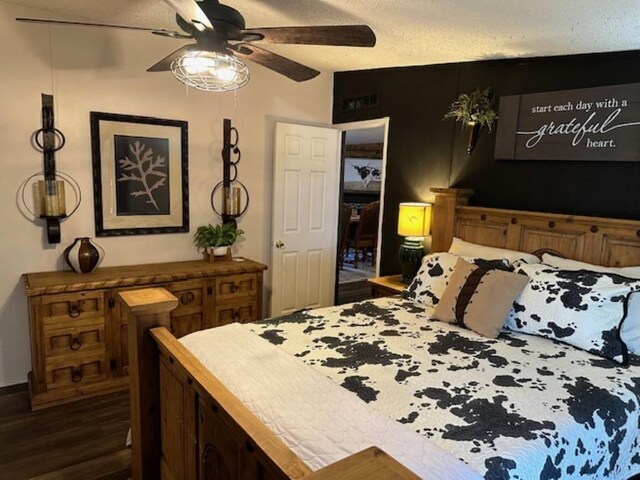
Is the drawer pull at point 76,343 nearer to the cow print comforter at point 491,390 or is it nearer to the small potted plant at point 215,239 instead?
the small potted plant at point 215,239

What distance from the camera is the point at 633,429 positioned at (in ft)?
5.79

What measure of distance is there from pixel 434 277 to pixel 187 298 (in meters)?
1.84

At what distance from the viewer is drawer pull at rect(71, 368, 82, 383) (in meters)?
3.01

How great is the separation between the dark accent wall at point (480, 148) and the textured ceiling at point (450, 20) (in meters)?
0.12

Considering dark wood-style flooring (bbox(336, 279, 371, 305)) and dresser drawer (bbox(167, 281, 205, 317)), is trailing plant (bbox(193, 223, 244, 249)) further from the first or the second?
dark wood-style flooring (bbox(336, 279, 371, 305))

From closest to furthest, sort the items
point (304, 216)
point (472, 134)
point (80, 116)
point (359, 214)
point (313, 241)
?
point (80, 116)
point (472, 134)
point (304, 216)
point (313, 241)
point (359, 214)

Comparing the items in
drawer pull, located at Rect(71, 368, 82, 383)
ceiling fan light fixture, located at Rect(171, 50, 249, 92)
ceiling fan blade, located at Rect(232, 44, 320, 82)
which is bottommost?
drawer pull, located at Rect(71, 368, 82, 383)

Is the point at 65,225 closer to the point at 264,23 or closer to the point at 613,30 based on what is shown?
the point at 264,23

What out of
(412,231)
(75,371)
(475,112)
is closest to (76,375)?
(75,371)

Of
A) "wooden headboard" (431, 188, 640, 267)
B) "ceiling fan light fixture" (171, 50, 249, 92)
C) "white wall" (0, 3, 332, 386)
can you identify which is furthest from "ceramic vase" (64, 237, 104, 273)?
"wooden headboard" (431, 188, 640, 267)

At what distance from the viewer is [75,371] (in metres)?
3.02

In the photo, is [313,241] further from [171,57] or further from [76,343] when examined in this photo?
[171,57]

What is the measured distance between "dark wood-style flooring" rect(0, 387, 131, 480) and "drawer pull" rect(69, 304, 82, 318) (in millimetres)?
599

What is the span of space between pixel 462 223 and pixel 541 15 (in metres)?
1.50
